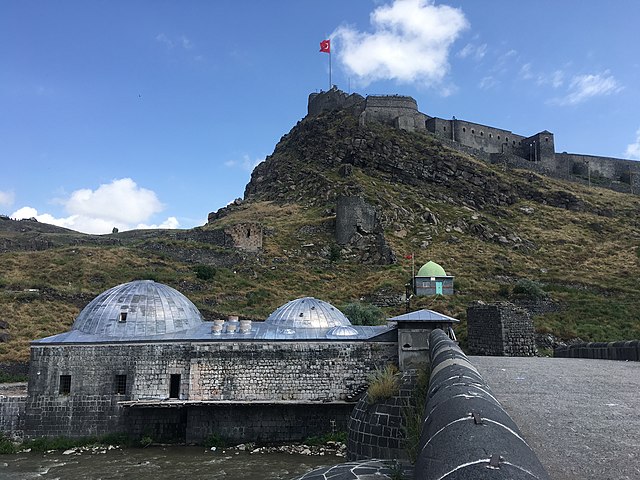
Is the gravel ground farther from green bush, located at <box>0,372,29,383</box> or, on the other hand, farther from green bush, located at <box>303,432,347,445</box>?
green bush, located at <box>0,372,29,383</box>

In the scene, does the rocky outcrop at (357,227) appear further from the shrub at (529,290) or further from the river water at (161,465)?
the river water at (161,465)

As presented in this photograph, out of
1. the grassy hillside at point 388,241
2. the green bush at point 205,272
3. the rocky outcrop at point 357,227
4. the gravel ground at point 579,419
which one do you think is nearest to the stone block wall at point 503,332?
the grassy hillside at point 388,241

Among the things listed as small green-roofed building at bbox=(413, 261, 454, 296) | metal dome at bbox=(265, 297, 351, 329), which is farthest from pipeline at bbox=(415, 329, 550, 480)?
small green-roofed building at bbox=(413, 261, 454, 296)

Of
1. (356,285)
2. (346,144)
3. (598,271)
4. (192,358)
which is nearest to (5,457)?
(192,358)

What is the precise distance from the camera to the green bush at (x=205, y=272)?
38.8m

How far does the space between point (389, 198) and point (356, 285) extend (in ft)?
69.1

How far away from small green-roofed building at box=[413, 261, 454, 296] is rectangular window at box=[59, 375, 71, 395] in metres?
23.8

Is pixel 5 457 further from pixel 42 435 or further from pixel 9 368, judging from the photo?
pixel 9 368

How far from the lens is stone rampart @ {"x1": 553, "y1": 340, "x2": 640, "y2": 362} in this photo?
14.9 metres

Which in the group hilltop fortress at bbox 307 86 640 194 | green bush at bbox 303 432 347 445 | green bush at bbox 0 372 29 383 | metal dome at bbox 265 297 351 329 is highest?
hilltop fortress at bbox 307 86 640 194

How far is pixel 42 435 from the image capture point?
59.3ft

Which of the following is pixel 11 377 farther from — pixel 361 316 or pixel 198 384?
pixel 361 316

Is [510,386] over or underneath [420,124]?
underneath

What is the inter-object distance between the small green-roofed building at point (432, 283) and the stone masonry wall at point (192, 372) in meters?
18.7
